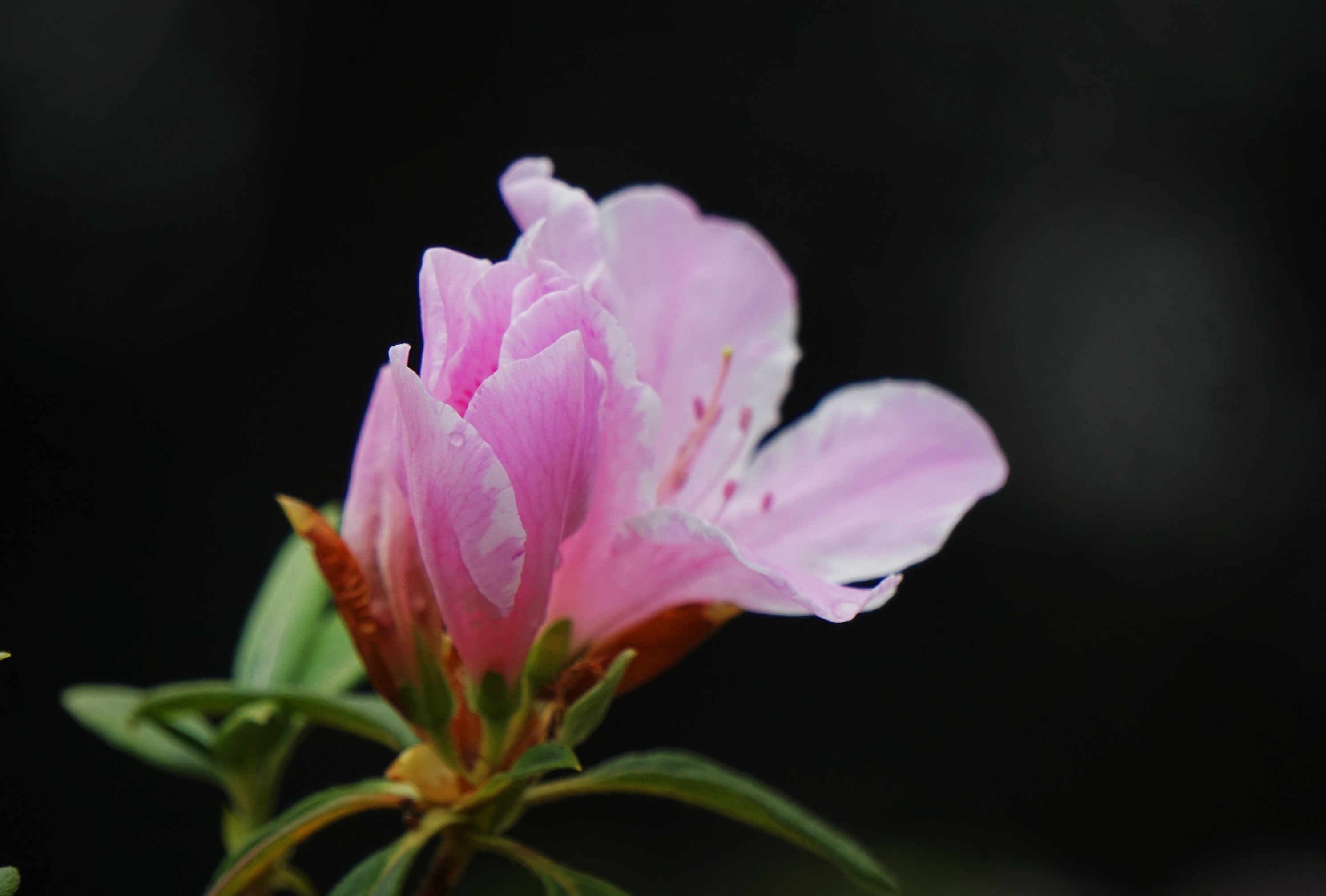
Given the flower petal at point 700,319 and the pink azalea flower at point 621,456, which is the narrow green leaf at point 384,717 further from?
the flower petal at point 700,319

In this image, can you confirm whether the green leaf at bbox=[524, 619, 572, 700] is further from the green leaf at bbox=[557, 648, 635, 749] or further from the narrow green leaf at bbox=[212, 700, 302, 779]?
the narrow green leaf at bbox=[212, 700, 302, 779]

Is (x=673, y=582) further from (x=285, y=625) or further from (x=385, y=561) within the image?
(x=285, y=625)

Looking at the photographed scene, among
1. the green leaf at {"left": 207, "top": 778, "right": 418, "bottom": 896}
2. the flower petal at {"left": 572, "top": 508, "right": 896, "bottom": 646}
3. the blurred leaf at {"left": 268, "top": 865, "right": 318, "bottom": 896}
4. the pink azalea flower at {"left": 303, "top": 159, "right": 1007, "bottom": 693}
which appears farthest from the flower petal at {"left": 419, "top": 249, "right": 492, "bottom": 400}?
the blurred leaf at {"left": 268, "top": 865, "right": 318, "bottom": 896}

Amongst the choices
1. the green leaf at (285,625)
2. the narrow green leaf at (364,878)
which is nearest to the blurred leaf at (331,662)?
the green leaf at (285,625)

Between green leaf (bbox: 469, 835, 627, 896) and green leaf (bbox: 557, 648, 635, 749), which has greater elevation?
green leaf (bbox: 557, 648, 635, 749)

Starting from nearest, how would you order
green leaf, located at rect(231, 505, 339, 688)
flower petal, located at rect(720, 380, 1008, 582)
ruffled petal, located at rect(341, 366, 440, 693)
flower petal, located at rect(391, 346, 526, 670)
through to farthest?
flower petal, located at rect(391, 346, 526, 670), ruffled petal, located at rect(341, 366, 440, 693), flower petal, located at rect(720, 380, 1008, 582), green leaf, located at rect(231, 505, 339, 688)

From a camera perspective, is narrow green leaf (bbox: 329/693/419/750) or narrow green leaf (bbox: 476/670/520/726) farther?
narrow green leaf (bbox: 329/693/419/750)

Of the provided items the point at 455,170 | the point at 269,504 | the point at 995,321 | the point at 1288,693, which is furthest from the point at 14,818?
the point at 1288,693
